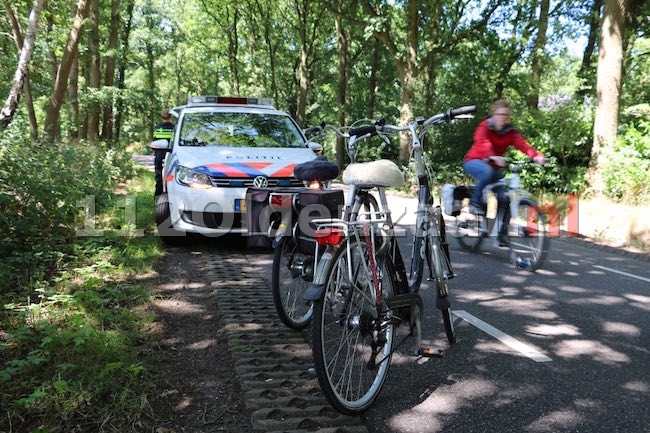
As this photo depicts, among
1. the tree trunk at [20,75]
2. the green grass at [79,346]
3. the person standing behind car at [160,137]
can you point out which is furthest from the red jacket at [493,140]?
the tree trunk at [20,75]

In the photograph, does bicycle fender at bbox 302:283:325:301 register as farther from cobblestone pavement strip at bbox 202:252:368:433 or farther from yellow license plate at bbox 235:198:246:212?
yellow license plate at bbox 235:198:246:212

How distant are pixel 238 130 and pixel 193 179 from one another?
1.60 meters

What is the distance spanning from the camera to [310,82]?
3609 cm

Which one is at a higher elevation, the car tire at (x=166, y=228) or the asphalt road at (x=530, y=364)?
the car tire at (x=166, y=228)

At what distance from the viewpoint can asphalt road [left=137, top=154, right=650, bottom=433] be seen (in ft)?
10.0

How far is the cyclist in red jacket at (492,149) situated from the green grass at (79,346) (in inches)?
167

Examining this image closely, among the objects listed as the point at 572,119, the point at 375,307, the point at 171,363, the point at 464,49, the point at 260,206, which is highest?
the point at 464,49

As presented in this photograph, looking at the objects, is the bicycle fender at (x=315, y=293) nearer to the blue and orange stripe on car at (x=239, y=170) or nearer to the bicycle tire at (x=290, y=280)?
the bicycle tire at (x=290, y=280)

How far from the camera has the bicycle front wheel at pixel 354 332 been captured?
2.98m

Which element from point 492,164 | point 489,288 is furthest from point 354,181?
point 492,164

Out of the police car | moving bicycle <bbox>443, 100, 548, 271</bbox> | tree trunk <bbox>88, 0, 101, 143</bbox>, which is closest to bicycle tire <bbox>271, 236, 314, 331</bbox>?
the police car

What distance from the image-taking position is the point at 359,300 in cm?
317

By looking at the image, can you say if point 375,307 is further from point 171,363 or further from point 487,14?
point 487,14

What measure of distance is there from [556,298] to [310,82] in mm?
32368
